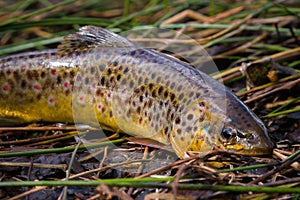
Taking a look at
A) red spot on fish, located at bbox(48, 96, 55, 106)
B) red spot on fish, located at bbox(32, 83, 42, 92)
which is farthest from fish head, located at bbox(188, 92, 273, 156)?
red spot on fish, located at bbox(32, 83, 42, 92)

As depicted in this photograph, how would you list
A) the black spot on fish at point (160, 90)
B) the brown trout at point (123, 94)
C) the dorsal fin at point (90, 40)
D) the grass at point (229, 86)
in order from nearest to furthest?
the grass at point (229, 86) < the brown trout at point (123, 94) < the black spot on fish at point (160, 90) < the dorsal fin at point (90, 40)

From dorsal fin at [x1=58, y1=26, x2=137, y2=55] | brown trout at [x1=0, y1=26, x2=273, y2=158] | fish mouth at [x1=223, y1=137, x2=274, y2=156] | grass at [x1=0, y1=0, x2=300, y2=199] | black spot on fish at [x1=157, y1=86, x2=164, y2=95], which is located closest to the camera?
grass at [x1=0, y1=0, x2=300, y2=199]

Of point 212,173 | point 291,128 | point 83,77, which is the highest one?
point 83,77

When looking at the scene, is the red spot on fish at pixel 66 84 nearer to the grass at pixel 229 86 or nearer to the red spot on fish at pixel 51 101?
the red spot on fish at pixel 51 101

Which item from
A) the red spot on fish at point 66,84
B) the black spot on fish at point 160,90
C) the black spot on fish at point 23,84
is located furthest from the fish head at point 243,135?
the black spot on fish at point 23,84

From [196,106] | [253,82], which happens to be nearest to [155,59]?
[196,106]

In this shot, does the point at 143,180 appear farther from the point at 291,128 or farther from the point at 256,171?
the point at 291,128

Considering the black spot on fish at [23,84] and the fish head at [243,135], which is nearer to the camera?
the fish head at [243,135]

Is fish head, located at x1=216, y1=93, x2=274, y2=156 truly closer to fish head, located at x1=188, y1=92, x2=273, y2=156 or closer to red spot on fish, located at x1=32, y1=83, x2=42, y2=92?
fish head, located at x1=188, y1=92, x2=273, y2=156
